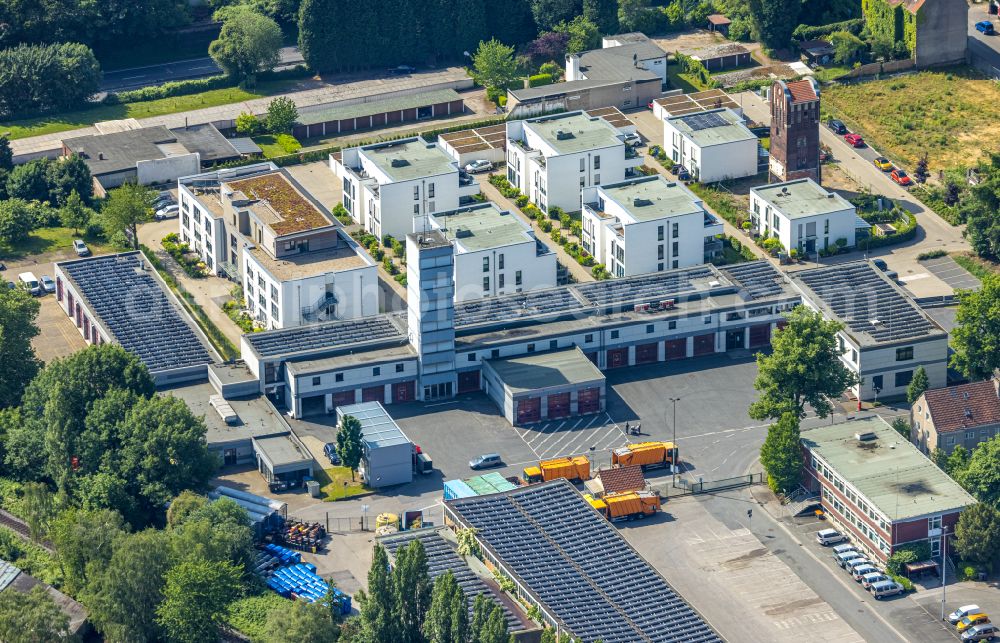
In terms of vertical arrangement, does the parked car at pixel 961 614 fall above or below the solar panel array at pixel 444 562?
below

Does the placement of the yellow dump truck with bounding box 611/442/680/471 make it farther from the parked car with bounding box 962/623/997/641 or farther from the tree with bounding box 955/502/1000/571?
the parked car with bounding box 962/623/997/641

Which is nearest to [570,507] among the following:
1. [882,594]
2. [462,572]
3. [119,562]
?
[462,572]

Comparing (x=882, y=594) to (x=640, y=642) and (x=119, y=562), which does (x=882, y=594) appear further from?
(x=119, y=562)

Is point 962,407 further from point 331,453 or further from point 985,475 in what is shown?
point 331,453

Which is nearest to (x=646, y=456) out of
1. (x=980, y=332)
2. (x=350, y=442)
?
(x=350, y=442)

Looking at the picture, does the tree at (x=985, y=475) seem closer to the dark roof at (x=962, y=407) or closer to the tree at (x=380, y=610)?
the dark roof at (x=962, y=407)

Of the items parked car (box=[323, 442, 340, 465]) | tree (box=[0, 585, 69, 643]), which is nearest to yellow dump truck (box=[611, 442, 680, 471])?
parked car (box=[323, 442, 340, 465])

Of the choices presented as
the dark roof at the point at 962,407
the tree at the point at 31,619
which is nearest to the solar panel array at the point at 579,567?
the dark roof at the point at 962,407
